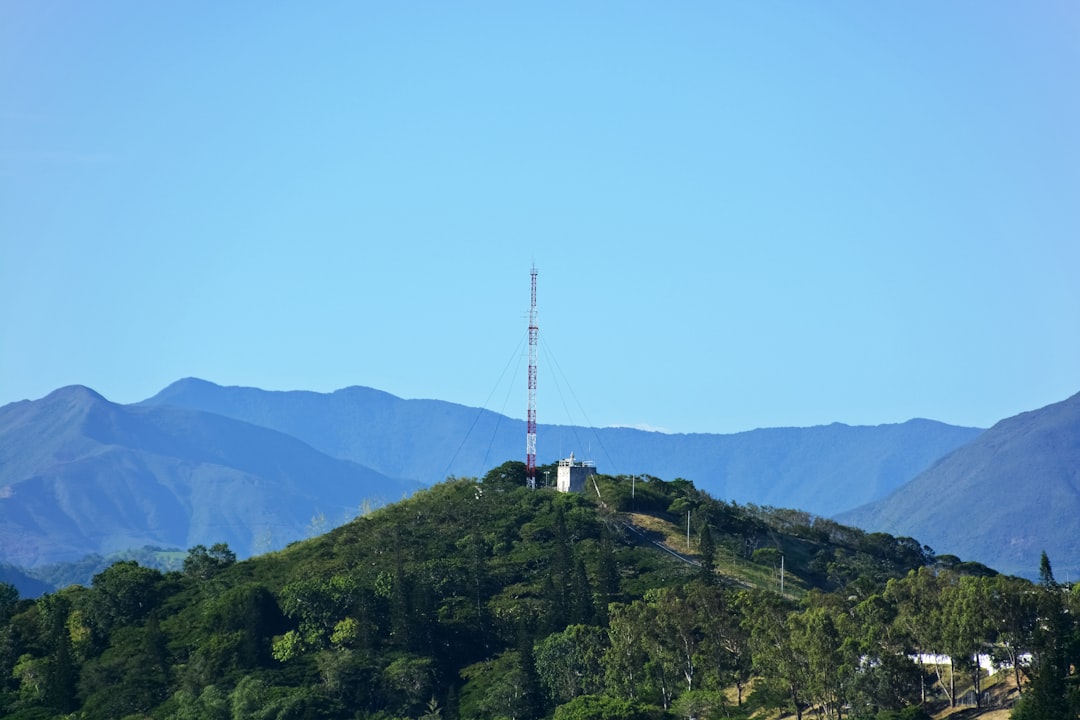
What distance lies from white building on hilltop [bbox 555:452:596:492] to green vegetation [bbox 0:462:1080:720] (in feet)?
8.69

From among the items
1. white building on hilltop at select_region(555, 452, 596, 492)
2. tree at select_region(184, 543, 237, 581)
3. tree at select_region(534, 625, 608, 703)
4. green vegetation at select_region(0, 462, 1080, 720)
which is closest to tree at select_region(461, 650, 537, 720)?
green vegetation at select_region(0, 462, 1080, 720)

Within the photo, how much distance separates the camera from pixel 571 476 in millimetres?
155000

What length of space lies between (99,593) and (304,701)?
2990 cm

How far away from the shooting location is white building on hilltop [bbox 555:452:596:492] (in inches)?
6088

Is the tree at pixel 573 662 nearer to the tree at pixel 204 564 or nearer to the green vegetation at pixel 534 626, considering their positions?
the green vegetation at pixel 534 626

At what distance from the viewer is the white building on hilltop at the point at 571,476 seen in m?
155

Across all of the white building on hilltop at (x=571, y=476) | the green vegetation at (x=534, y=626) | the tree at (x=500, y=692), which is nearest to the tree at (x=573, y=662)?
the green vegetation at (x=534, y=626)

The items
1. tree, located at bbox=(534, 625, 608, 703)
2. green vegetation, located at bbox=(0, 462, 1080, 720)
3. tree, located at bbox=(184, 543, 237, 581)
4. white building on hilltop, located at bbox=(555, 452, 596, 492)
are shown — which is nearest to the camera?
green vegetation, located at bbox=(0, 462, 1080, 720)

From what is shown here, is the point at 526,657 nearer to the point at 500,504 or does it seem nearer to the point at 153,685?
the point at 153,685

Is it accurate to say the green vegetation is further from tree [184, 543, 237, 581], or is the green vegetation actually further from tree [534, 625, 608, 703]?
tree [184, 543, 237, 581]

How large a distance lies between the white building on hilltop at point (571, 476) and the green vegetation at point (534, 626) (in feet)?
8.69

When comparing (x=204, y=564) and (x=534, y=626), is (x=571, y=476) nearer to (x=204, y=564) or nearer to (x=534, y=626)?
(x=204, y=564)

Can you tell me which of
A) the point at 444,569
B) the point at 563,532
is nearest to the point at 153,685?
the point at 444,569

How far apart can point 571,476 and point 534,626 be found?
35.8 meters
